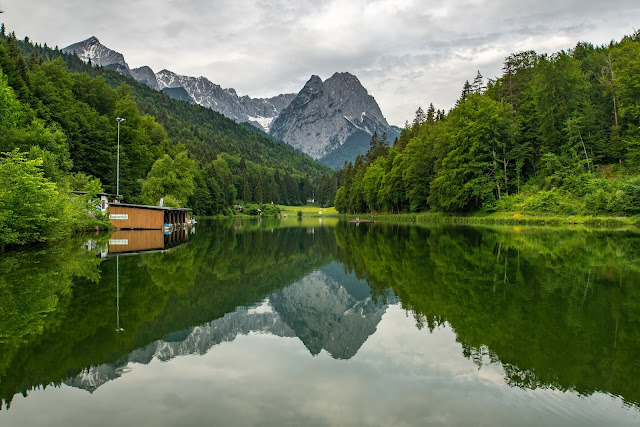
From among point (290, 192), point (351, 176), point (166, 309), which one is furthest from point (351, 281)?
point (290, 192)


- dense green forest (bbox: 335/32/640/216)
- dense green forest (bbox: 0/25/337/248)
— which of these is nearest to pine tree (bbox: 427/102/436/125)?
dense green forest (bbox: 335/32/640/216)

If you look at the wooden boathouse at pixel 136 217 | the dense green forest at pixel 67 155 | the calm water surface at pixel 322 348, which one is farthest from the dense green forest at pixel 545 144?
the dense green forest at pixel 67 155

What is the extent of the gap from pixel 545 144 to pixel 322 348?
57811mm

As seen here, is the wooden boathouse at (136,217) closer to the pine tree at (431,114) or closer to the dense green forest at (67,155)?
the dense green forest at (67,155)

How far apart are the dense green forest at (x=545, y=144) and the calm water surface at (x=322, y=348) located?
124 feet

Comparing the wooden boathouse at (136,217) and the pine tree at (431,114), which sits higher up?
the pine tree at (431,114)

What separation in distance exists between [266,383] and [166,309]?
529cm

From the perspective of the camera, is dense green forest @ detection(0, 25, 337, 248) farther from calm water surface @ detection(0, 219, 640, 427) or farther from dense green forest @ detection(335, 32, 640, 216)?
dense green forest @ detection(335, 32, 640, 216)

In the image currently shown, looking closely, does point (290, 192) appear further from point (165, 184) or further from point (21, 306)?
point (21, 306)

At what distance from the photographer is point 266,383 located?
627 centimetres

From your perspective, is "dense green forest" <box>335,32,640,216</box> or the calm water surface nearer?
the calm water surface

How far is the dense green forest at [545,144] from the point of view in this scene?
4841 centimetres

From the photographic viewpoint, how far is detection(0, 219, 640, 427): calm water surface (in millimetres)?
5336

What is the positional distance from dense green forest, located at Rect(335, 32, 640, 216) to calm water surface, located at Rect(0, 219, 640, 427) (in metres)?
37.7
